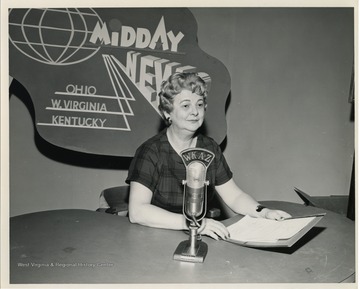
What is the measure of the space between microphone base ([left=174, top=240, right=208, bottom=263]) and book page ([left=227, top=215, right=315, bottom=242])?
0.15 meters

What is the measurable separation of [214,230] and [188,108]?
1.89ft

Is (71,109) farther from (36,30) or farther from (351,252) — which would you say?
(351,252)

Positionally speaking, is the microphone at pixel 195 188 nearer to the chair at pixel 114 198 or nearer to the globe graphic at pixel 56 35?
the chair at pixel 114 198

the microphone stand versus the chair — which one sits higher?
the microphone stand

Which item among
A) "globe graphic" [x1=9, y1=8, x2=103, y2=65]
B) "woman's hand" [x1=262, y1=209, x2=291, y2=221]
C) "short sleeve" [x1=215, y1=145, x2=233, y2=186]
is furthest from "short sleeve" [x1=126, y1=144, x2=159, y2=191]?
"globe graphic" [x1=9, y1=8, x2=103, y2=65]

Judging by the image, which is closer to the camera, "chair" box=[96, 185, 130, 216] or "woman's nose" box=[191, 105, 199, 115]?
"woman's nose" box=[191, 105, 199, 115]

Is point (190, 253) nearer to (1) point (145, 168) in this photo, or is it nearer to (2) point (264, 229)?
(2) point (264, 229)

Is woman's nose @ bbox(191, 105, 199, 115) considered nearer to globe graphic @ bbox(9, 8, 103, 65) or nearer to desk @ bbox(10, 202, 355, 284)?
desk @ bbox(10, 202, 355, 284)

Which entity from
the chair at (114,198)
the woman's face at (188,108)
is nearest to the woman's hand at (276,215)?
the woman's face at (188,108)

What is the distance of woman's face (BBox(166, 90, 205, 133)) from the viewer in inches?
68.8

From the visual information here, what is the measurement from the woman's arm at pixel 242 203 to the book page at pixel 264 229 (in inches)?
2.0

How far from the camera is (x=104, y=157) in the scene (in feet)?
9.51

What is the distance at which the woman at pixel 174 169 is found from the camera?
156cm

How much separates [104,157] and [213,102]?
2.92 ft
